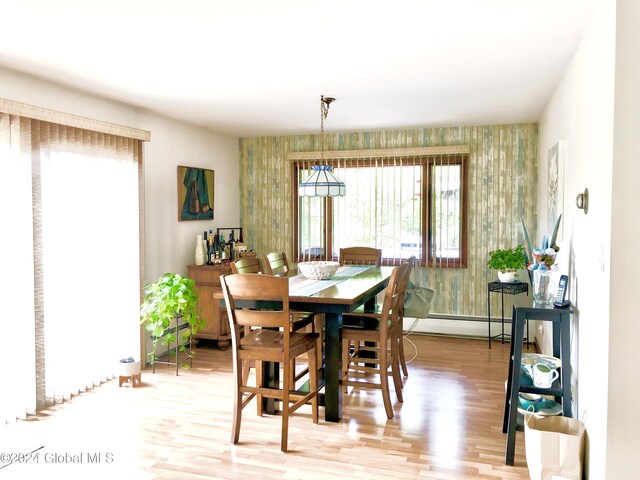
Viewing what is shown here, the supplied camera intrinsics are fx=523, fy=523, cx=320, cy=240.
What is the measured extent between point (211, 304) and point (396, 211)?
239 cm

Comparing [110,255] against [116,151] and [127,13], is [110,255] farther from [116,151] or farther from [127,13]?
[127,13]

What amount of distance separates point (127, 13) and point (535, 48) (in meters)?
2.28

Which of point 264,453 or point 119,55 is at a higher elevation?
A: point 119,55

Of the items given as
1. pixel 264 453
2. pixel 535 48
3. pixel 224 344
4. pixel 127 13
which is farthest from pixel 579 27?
pixel 224 344

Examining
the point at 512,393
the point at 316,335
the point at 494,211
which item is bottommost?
the point at 512,393

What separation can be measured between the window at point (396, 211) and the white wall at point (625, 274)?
3799mm

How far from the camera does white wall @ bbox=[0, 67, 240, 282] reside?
3886mm

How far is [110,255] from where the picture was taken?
444 cm

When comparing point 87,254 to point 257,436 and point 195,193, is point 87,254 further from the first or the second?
point 257,436

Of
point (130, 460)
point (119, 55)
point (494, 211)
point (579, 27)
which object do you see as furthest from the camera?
point (494, 211)

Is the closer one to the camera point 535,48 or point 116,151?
point 535,48

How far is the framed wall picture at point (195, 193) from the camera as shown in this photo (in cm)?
551

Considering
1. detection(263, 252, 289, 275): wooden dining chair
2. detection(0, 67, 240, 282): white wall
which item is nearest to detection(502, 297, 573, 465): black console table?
detection(263, 252, 289, 275): wooden dining chair

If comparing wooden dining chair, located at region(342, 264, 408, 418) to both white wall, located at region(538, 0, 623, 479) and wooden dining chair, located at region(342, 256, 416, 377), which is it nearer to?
wooden dining chair, located at region(342, 256, 416, 377)
